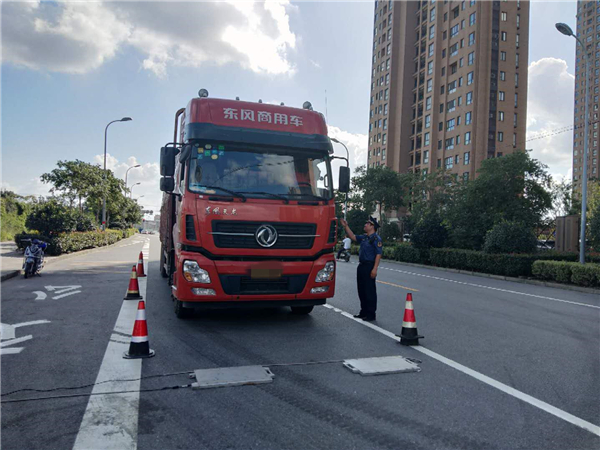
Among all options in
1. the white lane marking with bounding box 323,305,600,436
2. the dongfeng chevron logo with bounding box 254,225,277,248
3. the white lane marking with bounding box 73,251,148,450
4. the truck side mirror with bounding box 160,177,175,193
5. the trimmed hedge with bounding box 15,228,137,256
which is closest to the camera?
the white lane marking with bounding box 73,251,148,450

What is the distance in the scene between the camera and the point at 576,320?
907 cm

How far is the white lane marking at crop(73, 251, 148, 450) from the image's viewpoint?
332 cm

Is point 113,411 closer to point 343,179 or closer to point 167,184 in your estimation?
point 167,184

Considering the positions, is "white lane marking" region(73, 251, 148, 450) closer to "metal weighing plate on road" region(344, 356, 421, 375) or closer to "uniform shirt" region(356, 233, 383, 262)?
"metal weighing plate on road" region(344, 356, 421, 375)

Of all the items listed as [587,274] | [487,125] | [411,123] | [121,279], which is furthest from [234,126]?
[411,123]

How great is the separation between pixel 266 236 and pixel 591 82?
533 feet

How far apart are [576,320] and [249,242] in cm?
655

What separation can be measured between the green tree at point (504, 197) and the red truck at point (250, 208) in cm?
1912

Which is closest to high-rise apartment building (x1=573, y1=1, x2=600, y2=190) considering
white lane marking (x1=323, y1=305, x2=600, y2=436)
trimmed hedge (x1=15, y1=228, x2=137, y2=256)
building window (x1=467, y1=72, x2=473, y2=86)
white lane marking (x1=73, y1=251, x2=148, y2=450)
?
building window (x1=467, y1=72, x2=473, y2=86)

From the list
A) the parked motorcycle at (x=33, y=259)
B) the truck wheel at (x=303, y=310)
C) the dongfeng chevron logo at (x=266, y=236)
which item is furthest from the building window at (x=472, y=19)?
the dongfeng chevron logo at (x=266, y=236)

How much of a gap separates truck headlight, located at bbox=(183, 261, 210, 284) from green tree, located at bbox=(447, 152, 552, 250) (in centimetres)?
2049

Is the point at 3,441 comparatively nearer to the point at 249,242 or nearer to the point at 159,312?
the point at 249,242

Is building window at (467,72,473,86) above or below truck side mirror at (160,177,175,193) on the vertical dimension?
above

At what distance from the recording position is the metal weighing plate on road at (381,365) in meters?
5.00
